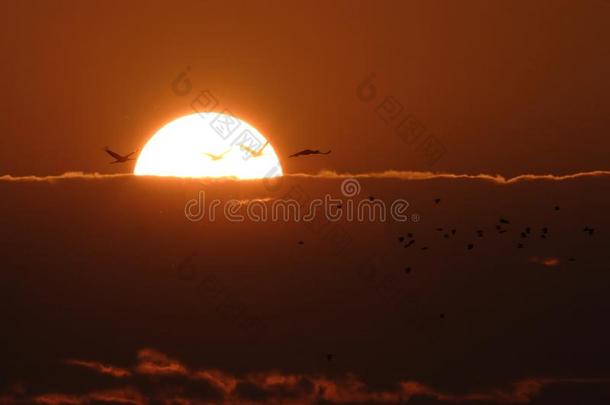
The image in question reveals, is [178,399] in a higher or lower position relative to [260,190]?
lower

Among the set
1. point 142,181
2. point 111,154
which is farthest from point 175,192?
point 111,154

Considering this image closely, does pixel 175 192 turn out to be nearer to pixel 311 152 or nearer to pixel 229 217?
pixel 229 217

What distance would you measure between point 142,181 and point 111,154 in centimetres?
610

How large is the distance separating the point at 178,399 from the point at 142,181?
36.7 ft

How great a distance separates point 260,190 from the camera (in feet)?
190

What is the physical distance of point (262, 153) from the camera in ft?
186

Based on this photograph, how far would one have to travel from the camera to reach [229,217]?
58.7 meters

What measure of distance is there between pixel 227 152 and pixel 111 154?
600 centimetres

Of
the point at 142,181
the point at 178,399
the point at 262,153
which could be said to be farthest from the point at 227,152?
the point at 178,399

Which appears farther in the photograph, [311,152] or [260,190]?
[260,190]

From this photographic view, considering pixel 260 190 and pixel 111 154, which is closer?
pixel 111 154

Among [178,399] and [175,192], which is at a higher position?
[175,192]

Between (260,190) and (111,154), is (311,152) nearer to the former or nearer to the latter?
(260,190)

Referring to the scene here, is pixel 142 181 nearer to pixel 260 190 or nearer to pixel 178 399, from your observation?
pixel 260 190
